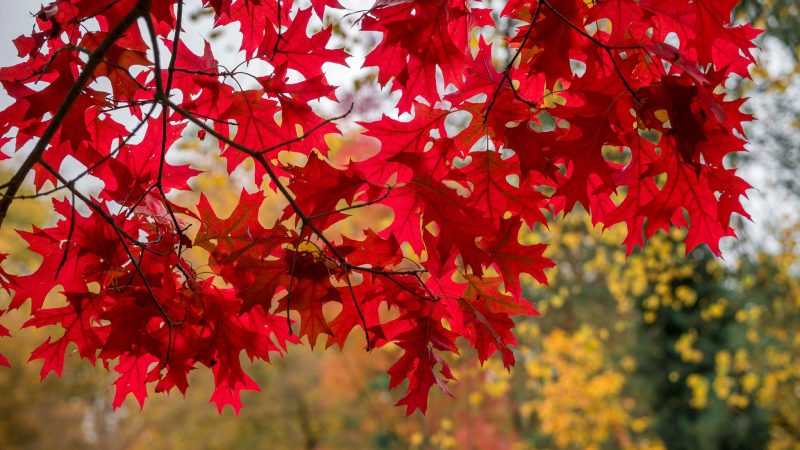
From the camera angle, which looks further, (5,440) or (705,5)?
(5,440)

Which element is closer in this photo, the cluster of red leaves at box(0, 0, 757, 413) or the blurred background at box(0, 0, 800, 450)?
the cluster of red leaves at box(0, 0, 757, 413)

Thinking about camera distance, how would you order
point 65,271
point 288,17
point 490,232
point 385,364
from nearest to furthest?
point 490,232 → point 65,271 → point 288,17 → point 385,364

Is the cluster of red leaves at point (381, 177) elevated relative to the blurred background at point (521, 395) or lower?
lower

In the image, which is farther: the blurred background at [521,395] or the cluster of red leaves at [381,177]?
the blurred background at [521,395]

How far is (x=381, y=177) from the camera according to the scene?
1.53 m

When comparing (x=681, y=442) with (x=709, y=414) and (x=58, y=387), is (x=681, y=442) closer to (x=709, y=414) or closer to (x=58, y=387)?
(x=709, y=414)

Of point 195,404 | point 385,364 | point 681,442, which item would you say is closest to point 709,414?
point 681,442

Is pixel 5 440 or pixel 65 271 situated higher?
pixel 5 440

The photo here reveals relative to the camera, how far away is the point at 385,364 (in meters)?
10.8

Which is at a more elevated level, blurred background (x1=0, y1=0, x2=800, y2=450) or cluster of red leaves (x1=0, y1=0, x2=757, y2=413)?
blurred background (x1=0, y1=0, x2=800, y2=450)

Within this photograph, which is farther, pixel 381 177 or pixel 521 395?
pixel 521 395

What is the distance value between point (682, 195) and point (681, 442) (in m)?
11.9

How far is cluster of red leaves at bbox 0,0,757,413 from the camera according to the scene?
1.34 meters

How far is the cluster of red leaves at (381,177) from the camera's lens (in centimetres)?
134
